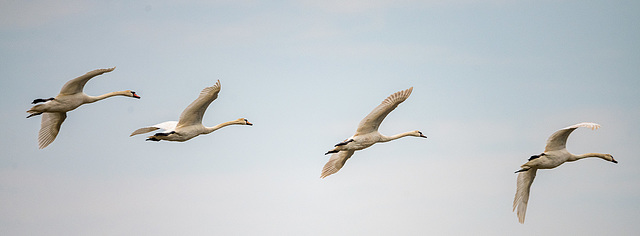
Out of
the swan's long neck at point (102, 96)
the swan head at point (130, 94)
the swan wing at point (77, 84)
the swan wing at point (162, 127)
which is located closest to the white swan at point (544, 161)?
the swan wing at point (162, 127)

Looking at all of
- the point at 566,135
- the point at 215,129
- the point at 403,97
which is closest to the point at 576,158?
the point at 566,135

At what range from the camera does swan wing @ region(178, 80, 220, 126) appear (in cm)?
3675

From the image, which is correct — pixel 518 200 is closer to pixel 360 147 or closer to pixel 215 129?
pixel 360 147

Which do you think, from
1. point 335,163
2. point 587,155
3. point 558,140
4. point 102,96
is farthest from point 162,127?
point 587,155

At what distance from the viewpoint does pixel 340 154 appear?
4319 centimetres

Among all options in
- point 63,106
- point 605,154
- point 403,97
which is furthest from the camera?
point 605,154

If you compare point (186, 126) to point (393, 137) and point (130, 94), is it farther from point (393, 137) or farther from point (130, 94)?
point (393, 137)

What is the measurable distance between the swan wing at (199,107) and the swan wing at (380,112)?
6.27 m

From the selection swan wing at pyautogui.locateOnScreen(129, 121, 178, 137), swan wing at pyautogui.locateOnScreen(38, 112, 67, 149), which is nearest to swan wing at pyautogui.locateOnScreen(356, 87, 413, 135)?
swan wing at pyautogui.locateOnScreen(129, 121, 178, 137)

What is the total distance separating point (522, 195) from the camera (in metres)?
42.1

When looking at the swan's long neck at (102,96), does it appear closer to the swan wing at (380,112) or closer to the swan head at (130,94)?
the swan head at (130,94)

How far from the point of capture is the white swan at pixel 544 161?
39.1 meters

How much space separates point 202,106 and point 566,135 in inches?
561

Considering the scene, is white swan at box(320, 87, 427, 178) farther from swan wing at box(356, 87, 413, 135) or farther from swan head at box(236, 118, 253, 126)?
swan head at box(236, 118, 253, 126)
